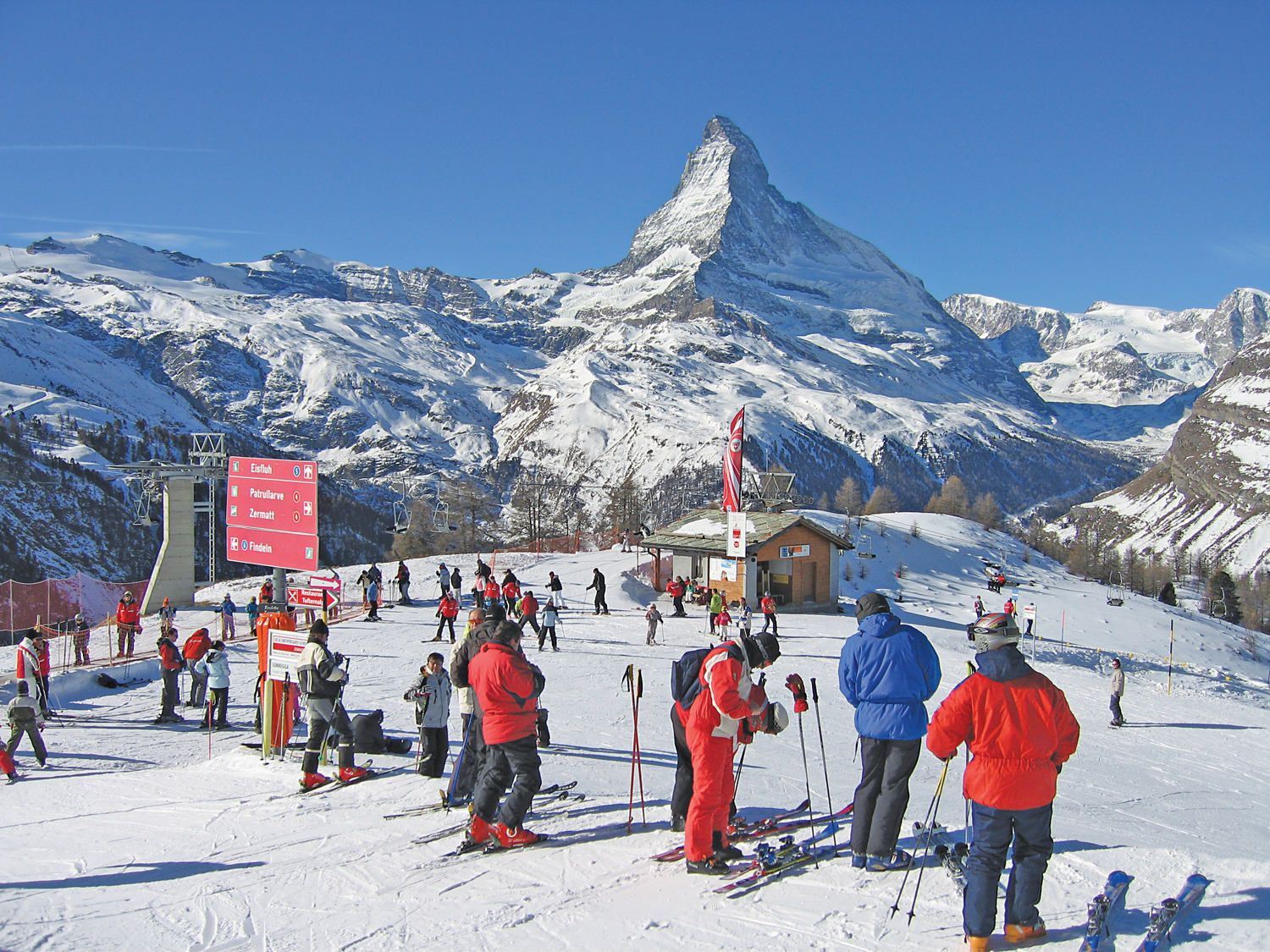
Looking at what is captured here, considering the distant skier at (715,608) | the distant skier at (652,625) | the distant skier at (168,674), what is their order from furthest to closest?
the distant skier at (715,608), the distant skier at (652,625), the distant skier at (168,674)

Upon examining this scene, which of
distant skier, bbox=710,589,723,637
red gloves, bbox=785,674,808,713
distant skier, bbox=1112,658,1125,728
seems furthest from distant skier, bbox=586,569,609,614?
red gloves, bbox=785,674,808,713

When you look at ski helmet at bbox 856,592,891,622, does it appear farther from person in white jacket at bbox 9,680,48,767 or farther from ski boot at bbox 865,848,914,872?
person in white jacket at bbox 9,680,48,767

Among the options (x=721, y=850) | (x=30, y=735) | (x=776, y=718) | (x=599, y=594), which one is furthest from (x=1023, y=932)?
(x=599, y=594)

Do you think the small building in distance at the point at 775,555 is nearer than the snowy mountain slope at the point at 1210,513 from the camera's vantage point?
Yes

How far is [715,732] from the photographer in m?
5.34

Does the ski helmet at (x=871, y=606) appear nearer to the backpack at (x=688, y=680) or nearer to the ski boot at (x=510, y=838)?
the backpack at (x=688, y=680)

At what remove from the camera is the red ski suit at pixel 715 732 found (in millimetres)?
5285

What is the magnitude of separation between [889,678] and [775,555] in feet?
79.6

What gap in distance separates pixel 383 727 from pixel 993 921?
31.1ft

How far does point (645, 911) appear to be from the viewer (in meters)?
5.05

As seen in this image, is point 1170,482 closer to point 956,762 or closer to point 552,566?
point 552,566

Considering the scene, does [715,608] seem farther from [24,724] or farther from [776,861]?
[776,861]

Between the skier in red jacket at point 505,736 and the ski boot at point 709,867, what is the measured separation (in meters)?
1.39

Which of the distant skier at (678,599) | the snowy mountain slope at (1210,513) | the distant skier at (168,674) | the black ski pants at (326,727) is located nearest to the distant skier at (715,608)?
the distant skier at (678,599)
